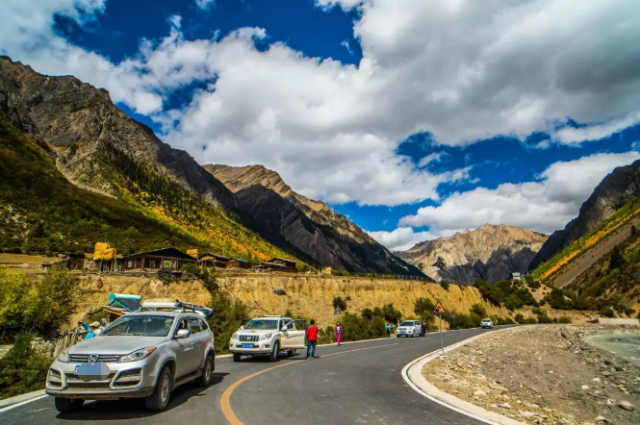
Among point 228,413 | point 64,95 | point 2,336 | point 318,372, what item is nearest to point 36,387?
point 228,413

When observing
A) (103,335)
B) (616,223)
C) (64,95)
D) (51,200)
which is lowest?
(103,335)

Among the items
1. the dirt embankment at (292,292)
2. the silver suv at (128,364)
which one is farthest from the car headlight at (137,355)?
the dirt embankment at (292,292)

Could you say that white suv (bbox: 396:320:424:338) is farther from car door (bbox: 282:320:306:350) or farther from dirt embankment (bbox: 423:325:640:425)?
car door (bbox: 282:320:306:350)

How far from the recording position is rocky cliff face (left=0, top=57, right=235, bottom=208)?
128m

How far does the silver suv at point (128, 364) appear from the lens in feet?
21.2

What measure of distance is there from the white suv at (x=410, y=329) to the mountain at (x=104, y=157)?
6644cm

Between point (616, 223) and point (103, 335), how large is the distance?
24590 cm

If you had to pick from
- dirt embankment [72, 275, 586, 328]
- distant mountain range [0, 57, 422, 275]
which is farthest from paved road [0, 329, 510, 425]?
distant mountain range [0, 57, 422, 275]

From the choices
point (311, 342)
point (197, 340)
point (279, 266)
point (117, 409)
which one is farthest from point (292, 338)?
point (279, 266)

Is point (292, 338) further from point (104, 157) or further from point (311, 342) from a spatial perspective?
point (104, 157)

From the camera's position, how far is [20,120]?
131000 millimetres

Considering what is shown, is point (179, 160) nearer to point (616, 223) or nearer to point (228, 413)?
point (228, 413)

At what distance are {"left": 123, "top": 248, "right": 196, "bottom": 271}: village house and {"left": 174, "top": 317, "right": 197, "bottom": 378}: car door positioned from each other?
5186 centimetres

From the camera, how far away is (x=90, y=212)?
91438 mm
